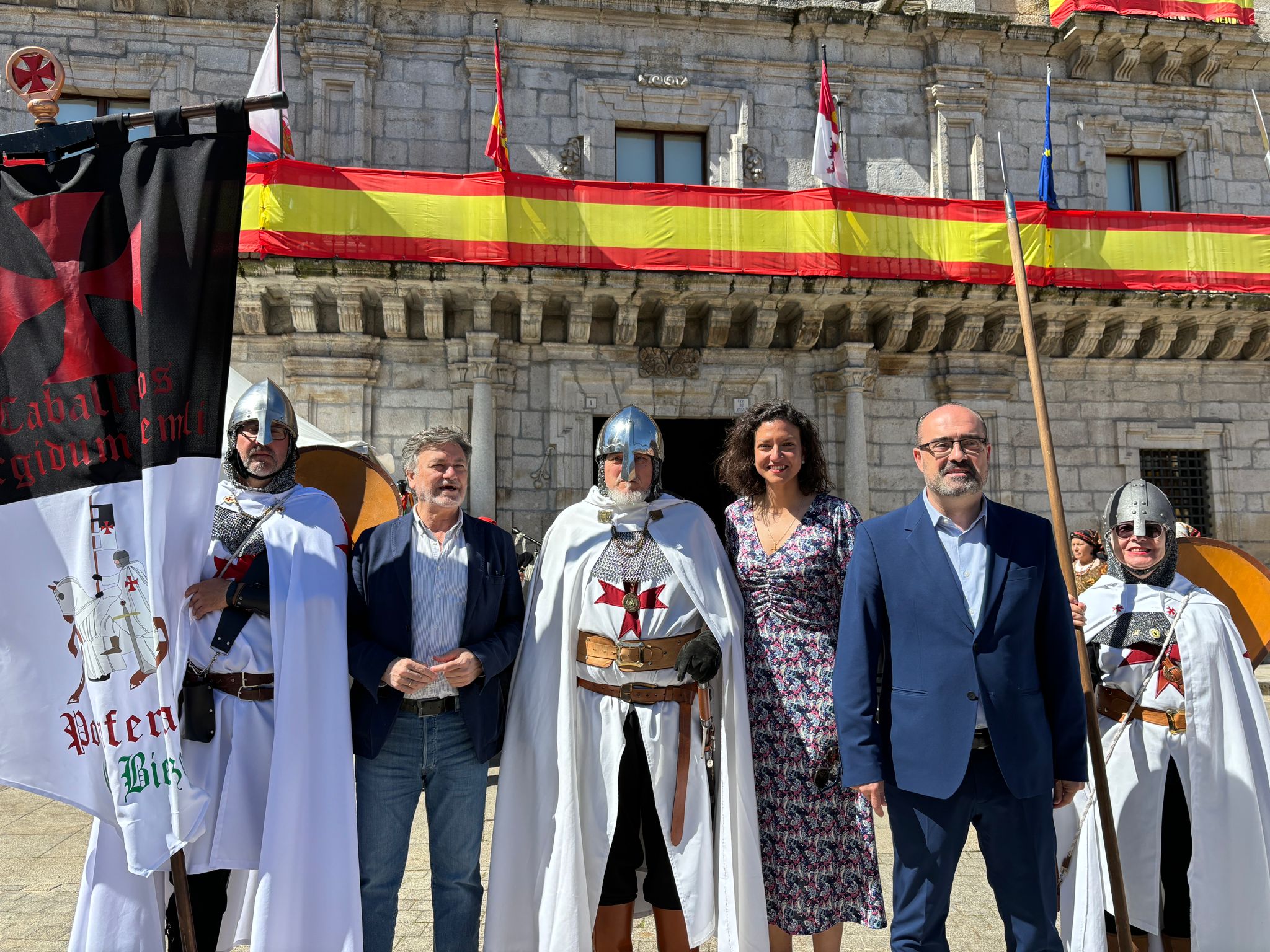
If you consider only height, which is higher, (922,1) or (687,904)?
(922,1)

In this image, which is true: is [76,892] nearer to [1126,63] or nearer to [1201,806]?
[1201,806]

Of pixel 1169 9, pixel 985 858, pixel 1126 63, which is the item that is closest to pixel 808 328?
pixel 1126 63

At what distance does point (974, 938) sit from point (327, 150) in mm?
11353

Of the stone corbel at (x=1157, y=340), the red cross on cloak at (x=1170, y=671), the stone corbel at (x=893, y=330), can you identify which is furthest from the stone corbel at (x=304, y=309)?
the stone corbel at (x=1157, y=340)

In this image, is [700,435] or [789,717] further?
[700,435]

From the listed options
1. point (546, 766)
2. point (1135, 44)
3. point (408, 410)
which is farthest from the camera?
point (1135, 44)

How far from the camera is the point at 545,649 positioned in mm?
3041

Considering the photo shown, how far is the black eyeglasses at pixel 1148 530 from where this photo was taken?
3301 mm

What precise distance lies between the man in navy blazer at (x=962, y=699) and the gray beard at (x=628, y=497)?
82 centimetres

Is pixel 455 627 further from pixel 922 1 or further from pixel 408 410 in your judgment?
pixel 922 1

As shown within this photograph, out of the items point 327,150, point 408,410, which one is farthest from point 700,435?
point 327,150

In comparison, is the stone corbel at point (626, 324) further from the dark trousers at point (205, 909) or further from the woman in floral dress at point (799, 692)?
the dark trousers at point (205, 909)

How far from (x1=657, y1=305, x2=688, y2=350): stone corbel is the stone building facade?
4 centimetres

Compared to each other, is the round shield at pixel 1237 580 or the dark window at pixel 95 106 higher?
the dark window at pixel 95 106
